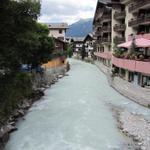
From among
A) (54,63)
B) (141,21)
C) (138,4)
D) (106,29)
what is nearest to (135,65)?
(141,21)

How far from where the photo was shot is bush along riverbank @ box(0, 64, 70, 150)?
2144 centimetres

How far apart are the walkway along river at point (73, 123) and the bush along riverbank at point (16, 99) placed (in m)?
0.51

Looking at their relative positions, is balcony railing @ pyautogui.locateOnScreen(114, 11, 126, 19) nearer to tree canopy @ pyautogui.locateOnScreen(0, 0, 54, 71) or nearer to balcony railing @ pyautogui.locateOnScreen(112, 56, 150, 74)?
balcony railing @ pyautogui.locateOnScreen(112, 56, 150, 74)

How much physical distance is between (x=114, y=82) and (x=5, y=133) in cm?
2292

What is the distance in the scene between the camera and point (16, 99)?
28.1m

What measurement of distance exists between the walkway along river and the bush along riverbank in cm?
51

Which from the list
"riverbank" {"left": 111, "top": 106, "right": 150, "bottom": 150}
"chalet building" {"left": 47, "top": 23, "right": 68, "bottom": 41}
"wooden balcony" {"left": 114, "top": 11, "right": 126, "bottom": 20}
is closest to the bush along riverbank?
"riverbank" {"left": 111, "top": 106, "right": 150, "bottom": 150}

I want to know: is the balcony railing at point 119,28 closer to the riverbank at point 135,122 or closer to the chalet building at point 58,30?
the riverbank at point 135,122

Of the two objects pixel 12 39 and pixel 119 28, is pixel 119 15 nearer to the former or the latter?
pixel 119 28

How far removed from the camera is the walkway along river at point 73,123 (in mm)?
20283

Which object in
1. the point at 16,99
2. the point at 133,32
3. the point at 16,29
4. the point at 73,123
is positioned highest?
the point at 133,32

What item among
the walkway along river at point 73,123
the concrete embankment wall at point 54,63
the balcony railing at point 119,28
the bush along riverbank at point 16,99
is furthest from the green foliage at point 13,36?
the balcony railing at point 119,28

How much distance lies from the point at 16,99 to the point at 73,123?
587 centimetres

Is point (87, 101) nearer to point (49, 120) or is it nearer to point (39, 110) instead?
point (39, 110)
